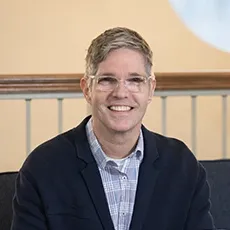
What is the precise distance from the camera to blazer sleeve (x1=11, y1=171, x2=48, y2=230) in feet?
5.07

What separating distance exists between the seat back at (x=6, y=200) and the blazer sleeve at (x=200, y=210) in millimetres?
586

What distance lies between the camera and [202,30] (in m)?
3.91

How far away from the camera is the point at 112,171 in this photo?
1628 mm

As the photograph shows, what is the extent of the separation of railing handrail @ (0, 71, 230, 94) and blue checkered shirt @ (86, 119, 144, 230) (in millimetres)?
581

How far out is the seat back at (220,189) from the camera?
2041mm

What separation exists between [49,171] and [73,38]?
7.20 ft

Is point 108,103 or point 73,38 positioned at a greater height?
point 73,38

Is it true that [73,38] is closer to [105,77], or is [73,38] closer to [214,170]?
[214,170]

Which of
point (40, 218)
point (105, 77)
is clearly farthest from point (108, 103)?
point (40, 218)

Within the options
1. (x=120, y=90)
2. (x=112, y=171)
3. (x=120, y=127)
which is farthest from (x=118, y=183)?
(x=120, y=90)

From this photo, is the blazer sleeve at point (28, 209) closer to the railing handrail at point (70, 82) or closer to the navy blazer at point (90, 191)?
the navy blazer at point (90, 191)

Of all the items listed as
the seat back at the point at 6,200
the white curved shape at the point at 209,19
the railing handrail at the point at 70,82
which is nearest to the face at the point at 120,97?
the seat back at the point at 6,200

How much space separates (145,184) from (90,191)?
0.52 ft

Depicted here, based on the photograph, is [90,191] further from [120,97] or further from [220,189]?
[220,189]
